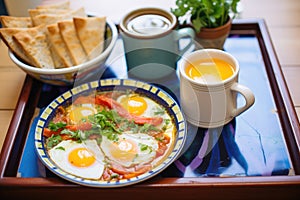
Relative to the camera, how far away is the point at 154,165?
0.91 metres

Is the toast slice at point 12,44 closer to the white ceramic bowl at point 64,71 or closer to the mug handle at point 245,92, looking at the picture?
the white ceramic bowl at point 64,71

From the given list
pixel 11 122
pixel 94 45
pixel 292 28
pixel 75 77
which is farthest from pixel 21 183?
pixel 292 28

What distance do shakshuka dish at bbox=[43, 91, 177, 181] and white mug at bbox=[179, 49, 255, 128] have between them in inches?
2.5

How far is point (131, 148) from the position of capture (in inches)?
37.5

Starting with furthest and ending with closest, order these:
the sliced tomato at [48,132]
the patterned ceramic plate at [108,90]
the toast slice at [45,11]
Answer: the toast slice at [45,11]
the sliced tomato at [48,132]
the patterned ceramic plate at [108,90]

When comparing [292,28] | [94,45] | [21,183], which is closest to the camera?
[21,183]

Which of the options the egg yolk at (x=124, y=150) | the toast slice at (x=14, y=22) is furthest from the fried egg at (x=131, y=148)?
the toast slice at (x=14, y=22)

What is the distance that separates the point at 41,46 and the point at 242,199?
0.64 m

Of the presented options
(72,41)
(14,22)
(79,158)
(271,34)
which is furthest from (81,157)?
(271,34)

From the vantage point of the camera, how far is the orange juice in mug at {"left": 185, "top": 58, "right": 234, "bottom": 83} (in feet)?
3.26

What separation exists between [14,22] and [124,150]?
0.51m

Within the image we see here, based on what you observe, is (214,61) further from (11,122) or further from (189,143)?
(11,122)

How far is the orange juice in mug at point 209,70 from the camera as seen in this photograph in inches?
39.1

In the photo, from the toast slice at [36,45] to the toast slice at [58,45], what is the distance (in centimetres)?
2
